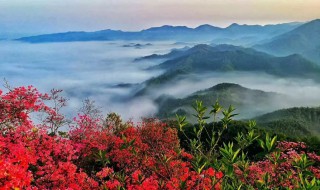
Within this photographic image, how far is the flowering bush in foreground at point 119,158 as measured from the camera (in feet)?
28.7

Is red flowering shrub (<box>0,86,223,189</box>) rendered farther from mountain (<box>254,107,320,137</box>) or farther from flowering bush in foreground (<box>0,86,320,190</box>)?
mountain (<box>254,107,320,137</box>)

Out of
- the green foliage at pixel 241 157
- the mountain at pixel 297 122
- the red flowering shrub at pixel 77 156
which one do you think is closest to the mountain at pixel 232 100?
the mountain at pixel 297 122

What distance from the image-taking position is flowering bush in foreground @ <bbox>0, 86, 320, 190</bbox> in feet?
28.7

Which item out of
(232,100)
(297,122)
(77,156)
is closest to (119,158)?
(77,156)

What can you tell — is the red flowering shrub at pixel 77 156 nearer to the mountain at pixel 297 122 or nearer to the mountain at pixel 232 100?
the mountain at pixel 297 122

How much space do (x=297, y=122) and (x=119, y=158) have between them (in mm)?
88494

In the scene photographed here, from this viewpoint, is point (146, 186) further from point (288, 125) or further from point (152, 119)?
point (288, 125)

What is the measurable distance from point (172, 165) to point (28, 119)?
7.28m

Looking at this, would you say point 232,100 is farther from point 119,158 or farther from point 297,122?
point 119,158

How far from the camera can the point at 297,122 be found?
96.8m

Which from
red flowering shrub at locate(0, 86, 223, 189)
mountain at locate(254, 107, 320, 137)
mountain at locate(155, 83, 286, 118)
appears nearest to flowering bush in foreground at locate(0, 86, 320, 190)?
red flowering shrub at locate(0, 86, 223, 189)

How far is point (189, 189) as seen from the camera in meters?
13.1

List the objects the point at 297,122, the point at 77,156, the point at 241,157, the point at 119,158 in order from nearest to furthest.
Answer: the point at 241,157 < the point at 77,156 < the point at 119,158 < the point at 297,122

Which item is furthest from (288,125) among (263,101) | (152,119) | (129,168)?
(263,101)
